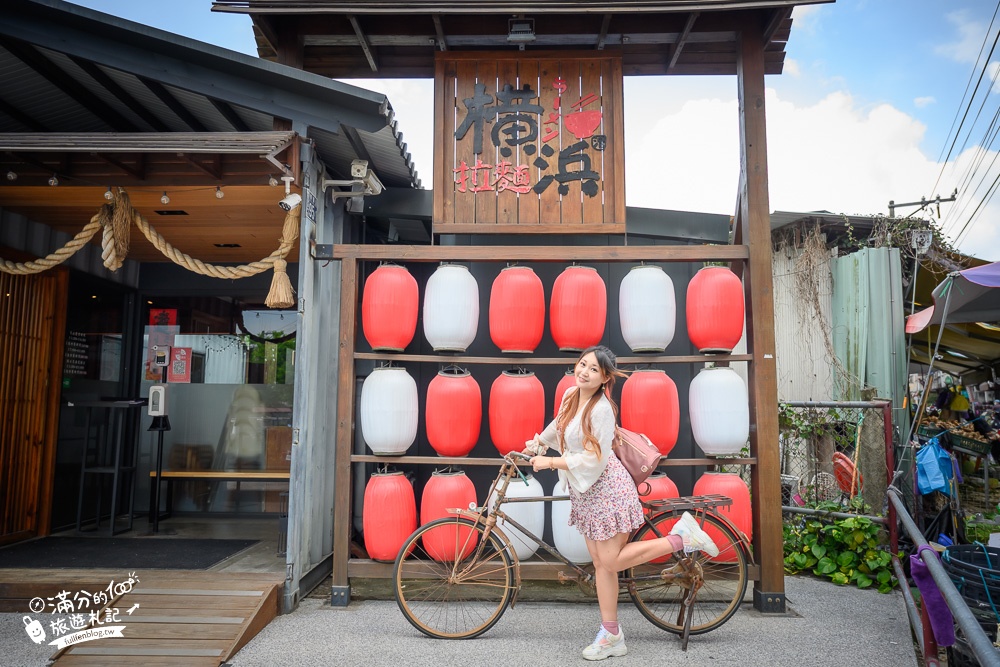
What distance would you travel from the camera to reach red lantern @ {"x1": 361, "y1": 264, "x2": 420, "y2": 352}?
17.0 feet

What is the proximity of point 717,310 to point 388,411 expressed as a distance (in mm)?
2875

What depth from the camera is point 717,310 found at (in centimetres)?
505

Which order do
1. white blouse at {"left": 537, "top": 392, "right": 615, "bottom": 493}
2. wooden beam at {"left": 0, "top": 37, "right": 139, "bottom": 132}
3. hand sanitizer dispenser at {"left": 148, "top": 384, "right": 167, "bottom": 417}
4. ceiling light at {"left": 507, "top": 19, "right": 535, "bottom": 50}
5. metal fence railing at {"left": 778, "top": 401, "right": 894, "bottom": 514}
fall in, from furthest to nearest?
hand sanitizer dispenser at {"left": 148, "top": 384, "right": 167, "bottom": 417} → metal fence railing at {"left": 778, "top": 401, "right": 894, "bottom": 514} → ceiling light at {"left": 507, "top": 19, "right": 535, "bottom": 50} → wooden beam at {"left": 0, "top": 37, "right": 139, "bottom": 132} → white blouse at {"left": 537, "top": 392, "right": 615, "bottom": 493}

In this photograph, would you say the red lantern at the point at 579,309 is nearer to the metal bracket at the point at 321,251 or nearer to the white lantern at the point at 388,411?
the white lantern at the point at 388,411

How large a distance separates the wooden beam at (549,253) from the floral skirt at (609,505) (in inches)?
73.2

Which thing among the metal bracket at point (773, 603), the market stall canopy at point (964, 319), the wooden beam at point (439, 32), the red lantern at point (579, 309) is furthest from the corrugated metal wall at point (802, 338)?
the wooden beam at point (439, 32)

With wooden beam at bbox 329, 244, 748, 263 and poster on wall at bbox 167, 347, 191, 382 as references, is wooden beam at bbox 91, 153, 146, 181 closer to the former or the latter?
wooden beam at bbox 329, 244, 748, 263

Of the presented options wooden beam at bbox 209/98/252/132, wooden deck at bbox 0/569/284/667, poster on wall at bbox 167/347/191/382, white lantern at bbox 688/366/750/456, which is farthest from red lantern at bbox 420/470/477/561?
poster on wall at bbox 167/347/191/382

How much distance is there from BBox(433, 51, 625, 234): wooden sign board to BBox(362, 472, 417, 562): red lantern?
234 centimetres

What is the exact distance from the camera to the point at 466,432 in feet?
16.9

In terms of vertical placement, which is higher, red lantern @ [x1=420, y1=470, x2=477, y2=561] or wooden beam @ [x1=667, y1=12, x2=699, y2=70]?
wooden beam @ [x1=667, y1=12, x2=699, y2=70]

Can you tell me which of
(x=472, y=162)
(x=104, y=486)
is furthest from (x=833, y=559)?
(x=104, y=486)

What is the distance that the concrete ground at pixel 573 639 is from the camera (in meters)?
4.11

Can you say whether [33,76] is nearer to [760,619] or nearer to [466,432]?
[466,432]
